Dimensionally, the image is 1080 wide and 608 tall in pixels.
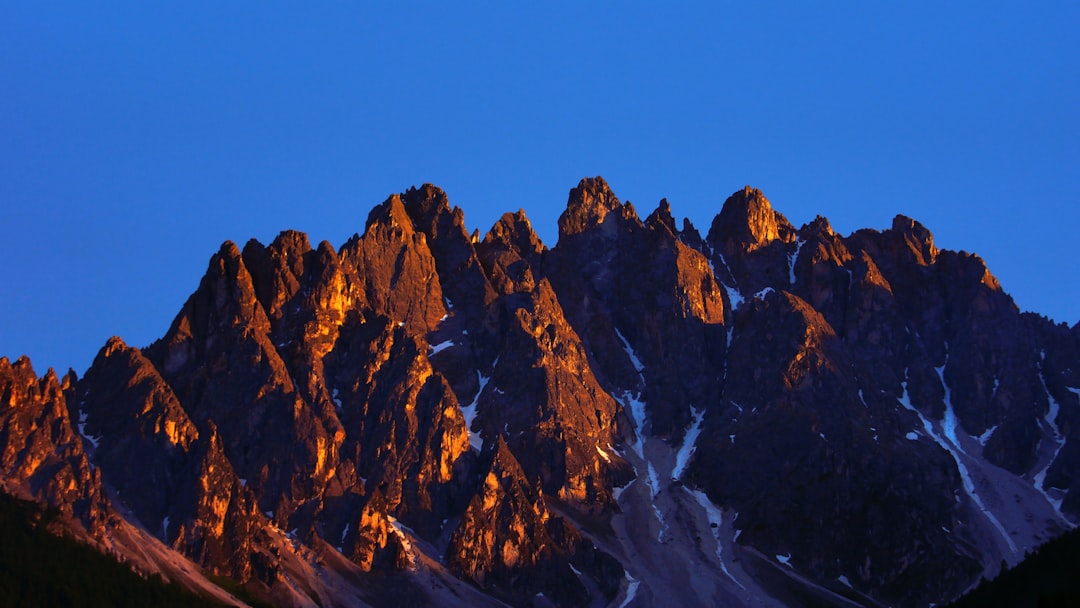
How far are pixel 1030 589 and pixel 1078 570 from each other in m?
4.84

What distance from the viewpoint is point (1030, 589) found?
643 feet

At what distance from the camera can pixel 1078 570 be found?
641 ft
